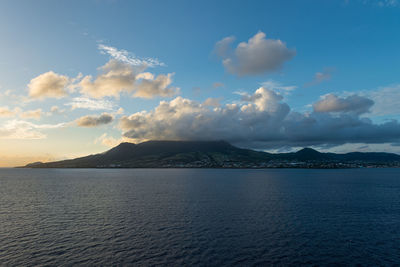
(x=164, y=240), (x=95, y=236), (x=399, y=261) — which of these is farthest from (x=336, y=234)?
(x=95, y=236)

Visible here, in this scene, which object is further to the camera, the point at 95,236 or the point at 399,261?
the point at 95,236

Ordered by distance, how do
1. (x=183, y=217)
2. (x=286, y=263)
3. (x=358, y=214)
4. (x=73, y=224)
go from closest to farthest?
1. (x=286, y=263)
2. (x=73, y=224)
3. (x=183, y=217)
4. (x=358, y=214)

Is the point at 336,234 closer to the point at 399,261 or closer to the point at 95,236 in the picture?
the point at 399,261

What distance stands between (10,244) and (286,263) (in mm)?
55341

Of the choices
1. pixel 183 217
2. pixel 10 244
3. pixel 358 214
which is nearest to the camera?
pixel 10 244

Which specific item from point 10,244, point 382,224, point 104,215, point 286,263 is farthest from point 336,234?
point 10,244

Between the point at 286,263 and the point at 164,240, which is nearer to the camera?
the point at 286,263

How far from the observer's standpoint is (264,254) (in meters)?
45.3

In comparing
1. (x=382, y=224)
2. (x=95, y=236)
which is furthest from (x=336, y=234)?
(x=95, y=236)

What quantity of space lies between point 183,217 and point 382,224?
57591 mm

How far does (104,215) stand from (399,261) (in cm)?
7508

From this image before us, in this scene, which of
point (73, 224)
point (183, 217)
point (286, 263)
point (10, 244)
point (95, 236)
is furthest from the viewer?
point (183, 217)

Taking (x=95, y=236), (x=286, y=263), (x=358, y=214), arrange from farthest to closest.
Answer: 1. (x=358, y=214)
2. (x=95, y=236)
3. (x=286, y=263)

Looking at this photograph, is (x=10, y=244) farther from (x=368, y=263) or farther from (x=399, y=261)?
(x=399, y=261)
